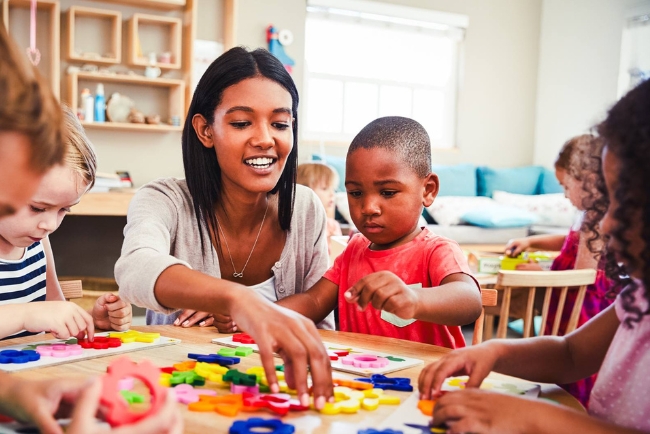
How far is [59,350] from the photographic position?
1.12 metres

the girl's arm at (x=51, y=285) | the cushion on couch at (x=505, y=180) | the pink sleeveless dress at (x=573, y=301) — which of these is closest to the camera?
the girl's arm at (x=51, y=285)

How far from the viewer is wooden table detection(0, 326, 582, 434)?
2.68 feet

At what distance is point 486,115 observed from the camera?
6414 mm

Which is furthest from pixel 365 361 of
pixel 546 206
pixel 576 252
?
pixel 546 206

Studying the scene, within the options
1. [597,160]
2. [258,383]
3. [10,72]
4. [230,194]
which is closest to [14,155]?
[10,72]

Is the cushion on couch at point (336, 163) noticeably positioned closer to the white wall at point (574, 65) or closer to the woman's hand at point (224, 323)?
the white wall at point (574, 65)

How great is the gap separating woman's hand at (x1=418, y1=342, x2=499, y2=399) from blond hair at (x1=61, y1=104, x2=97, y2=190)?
885mm

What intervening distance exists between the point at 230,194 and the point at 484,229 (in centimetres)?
380

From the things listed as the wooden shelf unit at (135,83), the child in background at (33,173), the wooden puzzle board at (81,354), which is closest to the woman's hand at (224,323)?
the wooden puzzle board at (81,354)

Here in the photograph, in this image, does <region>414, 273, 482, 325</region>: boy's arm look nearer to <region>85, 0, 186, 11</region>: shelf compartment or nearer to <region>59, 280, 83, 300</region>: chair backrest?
<region>59, 280, 83, 300</region>: chair backrest

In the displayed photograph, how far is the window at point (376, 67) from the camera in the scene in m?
5.68

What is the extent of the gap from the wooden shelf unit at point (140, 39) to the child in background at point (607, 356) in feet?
12.6

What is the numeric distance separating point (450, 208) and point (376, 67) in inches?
60.1

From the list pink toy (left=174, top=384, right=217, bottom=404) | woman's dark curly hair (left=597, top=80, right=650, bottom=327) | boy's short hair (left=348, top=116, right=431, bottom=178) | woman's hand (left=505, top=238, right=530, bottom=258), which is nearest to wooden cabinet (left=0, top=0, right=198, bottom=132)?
woman's hand (left=505, top=238, right=530, bottom=258)
